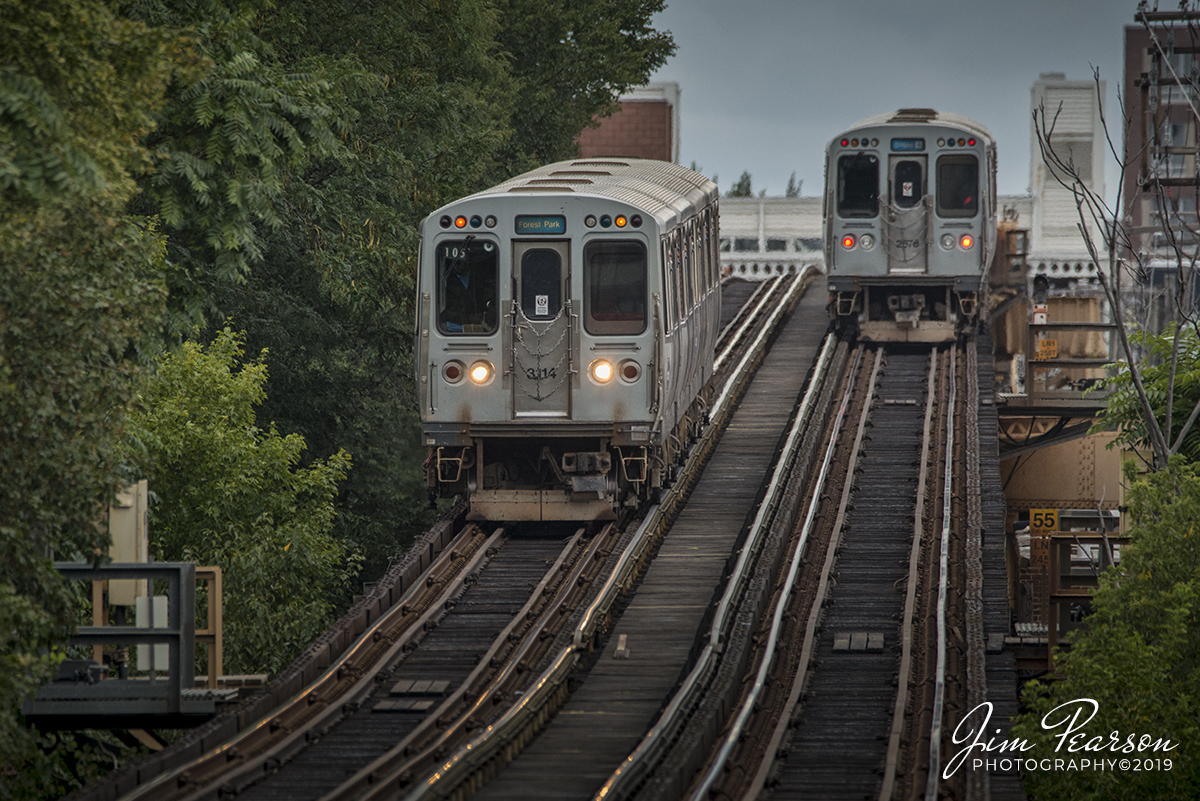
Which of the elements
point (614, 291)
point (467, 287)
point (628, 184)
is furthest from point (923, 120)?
point (467, 287)

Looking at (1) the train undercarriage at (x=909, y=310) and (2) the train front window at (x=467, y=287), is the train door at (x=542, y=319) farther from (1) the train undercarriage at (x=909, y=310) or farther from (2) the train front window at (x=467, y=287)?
(1) the train undercarriage at (x=909, y=310)

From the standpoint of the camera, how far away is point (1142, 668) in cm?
1155

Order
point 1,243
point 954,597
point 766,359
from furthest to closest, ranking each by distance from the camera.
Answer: point 766,359, point 954,597, point 1,243

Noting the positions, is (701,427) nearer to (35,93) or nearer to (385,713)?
(385,713)

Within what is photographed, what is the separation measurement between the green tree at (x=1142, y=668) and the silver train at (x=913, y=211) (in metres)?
11.6

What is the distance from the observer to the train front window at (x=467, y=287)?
1619cm

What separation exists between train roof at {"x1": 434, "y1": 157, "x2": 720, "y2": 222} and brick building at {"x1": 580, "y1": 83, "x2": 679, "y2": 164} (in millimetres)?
29143

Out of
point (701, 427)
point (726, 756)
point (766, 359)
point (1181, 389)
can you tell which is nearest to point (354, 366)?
point (766, 359)

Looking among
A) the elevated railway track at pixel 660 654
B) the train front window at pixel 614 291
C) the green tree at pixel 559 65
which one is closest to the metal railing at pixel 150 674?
the elevated railway track at pixel 660 654

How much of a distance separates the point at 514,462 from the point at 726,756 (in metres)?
6.73

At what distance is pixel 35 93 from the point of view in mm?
10477

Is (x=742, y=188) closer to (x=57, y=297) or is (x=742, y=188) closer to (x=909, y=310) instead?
(x=909, y=310)

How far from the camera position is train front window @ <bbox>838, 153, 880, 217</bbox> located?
82.4ft

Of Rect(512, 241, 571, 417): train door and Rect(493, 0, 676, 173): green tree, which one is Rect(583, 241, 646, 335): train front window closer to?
Rect(512, 241, 571, 417): train door
